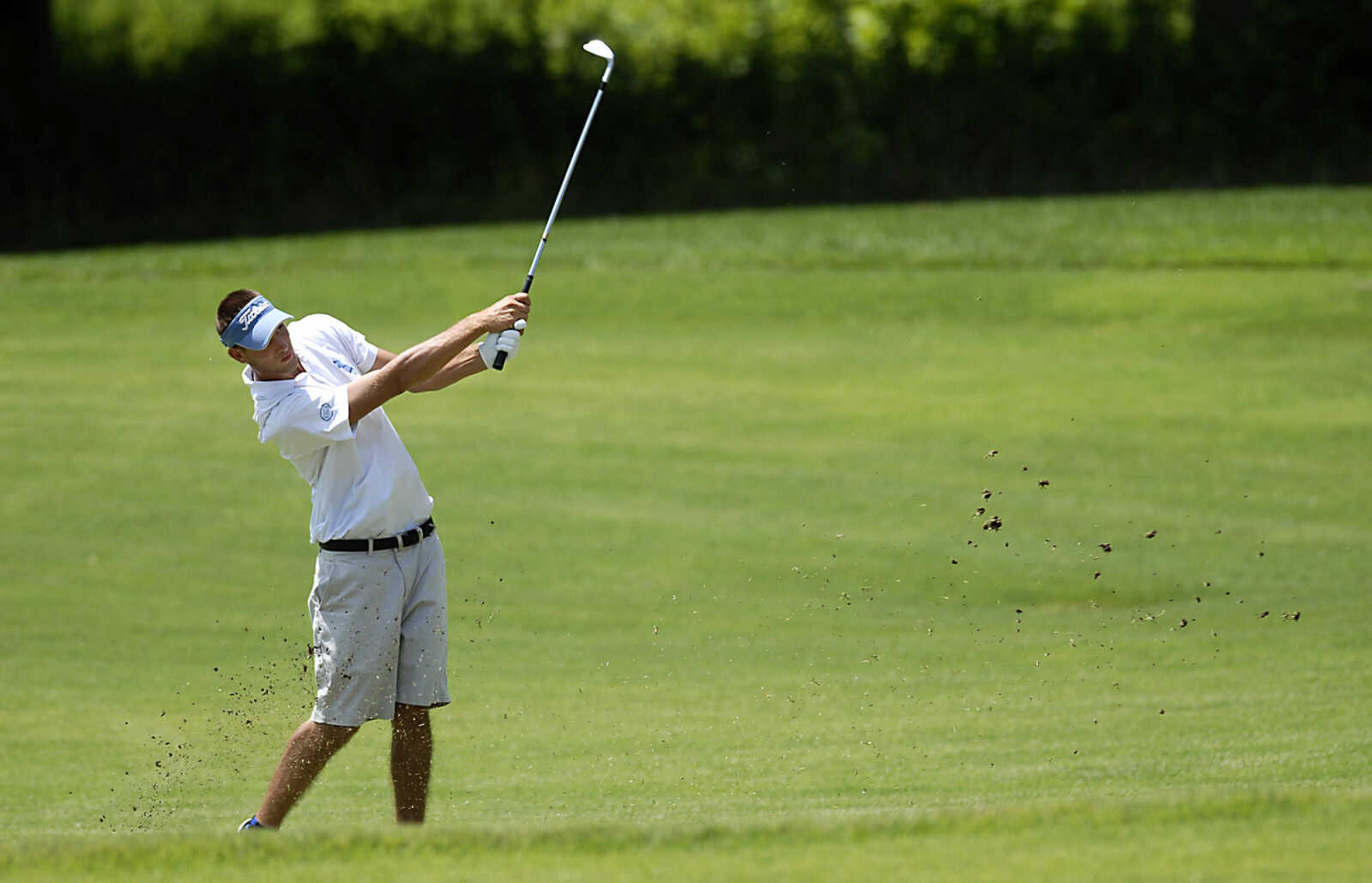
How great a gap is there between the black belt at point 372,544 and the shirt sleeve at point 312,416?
1.17 ft

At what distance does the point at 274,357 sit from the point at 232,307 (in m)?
0.20

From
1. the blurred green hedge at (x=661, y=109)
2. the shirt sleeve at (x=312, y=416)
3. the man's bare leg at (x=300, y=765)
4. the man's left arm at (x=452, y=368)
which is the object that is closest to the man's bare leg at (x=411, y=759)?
the man's bare leg at (x=300, y=765)

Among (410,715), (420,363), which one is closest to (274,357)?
(420,363)

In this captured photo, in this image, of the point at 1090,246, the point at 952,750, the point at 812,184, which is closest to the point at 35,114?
the point at 812,184

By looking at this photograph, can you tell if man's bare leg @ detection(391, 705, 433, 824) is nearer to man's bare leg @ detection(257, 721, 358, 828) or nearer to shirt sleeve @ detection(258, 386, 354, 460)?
man's bare leg @ detection(257, 721, 358, 828)

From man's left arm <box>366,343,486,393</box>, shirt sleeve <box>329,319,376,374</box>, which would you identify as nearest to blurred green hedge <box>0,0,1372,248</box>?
man's left arm <box>366,343,486,393</box>

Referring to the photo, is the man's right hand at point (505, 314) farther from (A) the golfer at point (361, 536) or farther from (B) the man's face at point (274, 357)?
(B) the man's face at point (274, 357)

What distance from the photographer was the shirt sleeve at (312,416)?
5.91 meters

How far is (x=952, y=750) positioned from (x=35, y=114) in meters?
20.1

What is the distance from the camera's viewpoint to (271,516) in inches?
439

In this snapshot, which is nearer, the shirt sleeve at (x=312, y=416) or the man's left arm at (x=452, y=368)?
the shirt sleeve at (x=312, y=416)

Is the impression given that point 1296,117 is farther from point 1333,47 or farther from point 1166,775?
point 1166,775

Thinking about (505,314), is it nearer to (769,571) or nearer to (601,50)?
(601,50)

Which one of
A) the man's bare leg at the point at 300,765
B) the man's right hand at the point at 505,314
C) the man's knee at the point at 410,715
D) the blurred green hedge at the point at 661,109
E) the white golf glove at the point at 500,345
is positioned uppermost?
the blurred green hedge at the point at 661,109
